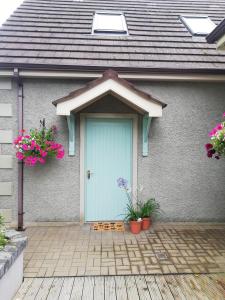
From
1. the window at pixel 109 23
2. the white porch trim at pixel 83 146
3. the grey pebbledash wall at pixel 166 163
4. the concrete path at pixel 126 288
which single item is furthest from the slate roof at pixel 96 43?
the concrete path at pixel 126 288

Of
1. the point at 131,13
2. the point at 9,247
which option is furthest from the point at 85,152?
the point at 131,13

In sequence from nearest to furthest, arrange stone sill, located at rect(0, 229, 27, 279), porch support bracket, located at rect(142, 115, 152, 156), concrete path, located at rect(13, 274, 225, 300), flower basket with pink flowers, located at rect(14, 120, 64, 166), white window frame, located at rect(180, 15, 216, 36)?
stone sill, located at rect(0, 229, 27, 279), concrete path, located at rect(13, 274, 225, 300), flower basket with pink flowers, located at rect(14, 120, 64, 166), porch support bracket, located at rect(142, 115, 152, 156), white window frame, located at rect(180, 15, 216, 36)

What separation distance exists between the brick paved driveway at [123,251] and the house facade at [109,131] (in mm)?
509

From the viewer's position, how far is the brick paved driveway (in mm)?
3645

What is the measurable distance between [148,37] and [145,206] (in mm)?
4296

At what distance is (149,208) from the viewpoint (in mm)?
5367

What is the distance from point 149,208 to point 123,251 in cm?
138

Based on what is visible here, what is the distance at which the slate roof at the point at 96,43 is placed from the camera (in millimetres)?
5406

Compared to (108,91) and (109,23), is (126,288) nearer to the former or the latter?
(108,91)

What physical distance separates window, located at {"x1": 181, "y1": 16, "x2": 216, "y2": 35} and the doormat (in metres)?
5.37

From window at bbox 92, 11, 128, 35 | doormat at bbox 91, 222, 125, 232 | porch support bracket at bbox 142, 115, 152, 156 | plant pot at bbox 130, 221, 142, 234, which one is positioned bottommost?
doormat at bbox 91, 222, 125, 232

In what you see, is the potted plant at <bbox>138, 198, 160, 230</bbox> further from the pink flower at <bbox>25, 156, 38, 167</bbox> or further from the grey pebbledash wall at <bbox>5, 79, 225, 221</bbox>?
the pink flower at <bbox>25, 156, 38, 167</bbox>

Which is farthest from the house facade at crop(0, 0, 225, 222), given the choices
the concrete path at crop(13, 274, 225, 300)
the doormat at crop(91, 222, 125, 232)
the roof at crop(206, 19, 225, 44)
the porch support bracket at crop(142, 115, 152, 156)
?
the concrete path at crop(13, 274, 225, 300)

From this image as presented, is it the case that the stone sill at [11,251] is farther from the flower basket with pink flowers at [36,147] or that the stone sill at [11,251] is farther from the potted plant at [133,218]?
the potted plant at [133,218]
